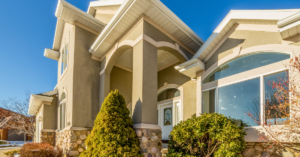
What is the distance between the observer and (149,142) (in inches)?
245

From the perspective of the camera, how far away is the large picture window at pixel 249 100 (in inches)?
203

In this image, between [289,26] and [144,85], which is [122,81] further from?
[289,26]

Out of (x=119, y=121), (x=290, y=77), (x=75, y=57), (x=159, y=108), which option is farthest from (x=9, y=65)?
(x=290, y=77)

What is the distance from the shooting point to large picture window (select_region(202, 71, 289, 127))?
5160 mm

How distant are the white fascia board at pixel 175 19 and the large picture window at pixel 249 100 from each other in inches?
109

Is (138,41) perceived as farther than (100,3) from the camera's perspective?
No

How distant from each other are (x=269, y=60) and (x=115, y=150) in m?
5.08

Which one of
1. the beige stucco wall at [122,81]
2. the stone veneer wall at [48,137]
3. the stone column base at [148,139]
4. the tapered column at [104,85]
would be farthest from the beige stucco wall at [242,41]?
the stone veneer wall at [48,137]

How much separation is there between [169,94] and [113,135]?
15.9 feet

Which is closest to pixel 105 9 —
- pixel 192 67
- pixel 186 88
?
pixel 186 88

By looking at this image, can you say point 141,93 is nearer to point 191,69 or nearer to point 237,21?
point 191,69

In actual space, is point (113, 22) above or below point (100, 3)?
below

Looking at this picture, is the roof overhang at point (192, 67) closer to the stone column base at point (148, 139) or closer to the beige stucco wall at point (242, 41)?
the beige stucco wall at point (242, 41)

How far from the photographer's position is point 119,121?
20.3ft
